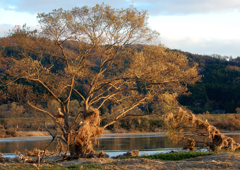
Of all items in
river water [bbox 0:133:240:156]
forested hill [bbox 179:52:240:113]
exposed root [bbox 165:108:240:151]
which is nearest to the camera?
exposed root [bbox 165:108:240:151]

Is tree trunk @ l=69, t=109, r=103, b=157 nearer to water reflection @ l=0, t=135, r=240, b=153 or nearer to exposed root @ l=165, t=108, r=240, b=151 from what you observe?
exposed root @ l=165, t=108, r=240, b=151

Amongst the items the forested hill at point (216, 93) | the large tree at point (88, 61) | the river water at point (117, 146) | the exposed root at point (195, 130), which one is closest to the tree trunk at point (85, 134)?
the large tree at point (88, 61)

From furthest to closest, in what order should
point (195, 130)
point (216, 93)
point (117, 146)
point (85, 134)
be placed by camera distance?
point (216, 93) → point (117, 146) → point (195, 130) → point (85, 134)

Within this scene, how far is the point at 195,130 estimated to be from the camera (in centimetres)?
1362

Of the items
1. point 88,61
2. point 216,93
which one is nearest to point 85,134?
point 88,61

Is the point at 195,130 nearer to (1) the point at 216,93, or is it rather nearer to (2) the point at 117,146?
(2) the point at 117,146

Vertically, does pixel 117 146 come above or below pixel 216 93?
below

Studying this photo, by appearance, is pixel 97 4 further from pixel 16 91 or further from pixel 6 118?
pixel 6 118

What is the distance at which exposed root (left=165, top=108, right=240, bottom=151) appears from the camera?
1285 cm

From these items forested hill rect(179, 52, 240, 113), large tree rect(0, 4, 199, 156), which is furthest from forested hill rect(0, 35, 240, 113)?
large tree rect(0, 4, 199, 156)

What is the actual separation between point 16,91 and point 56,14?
4.68m

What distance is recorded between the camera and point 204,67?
7706 centimetres

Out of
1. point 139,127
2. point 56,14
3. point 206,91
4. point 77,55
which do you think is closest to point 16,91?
point 77,55

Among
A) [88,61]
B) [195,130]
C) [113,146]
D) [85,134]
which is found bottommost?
[113,146]
